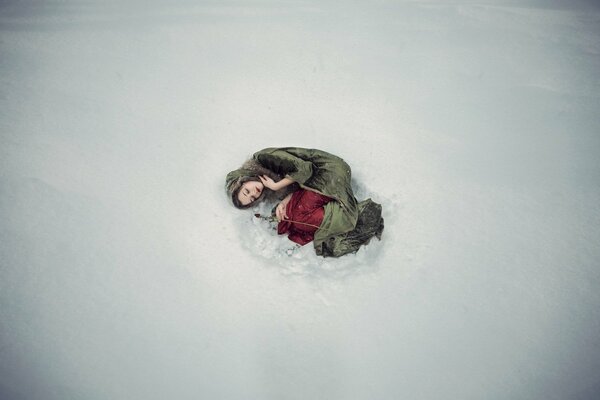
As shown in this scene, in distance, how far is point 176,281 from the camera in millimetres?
1189

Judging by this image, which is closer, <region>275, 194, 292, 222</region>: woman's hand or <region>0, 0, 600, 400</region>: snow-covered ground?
<region>0, 0, 600, 400</region>: snow-covered ground

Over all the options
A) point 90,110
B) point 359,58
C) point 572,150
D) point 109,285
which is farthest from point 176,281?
point 572,150

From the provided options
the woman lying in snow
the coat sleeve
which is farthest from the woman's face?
the coat sleeve

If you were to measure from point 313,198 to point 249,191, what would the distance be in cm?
29

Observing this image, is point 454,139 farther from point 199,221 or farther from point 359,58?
point 199,221

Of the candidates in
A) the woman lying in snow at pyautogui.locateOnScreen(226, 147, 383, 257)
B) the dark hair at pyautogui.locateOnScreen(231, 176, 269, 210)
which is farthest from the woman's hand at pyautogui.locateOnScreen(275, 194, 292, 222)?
the dark hair at pyautogui.locateOnScreen(231, 176, 269, 210)

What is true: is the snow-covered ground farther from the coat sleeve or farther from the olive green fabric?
the coat sleeve

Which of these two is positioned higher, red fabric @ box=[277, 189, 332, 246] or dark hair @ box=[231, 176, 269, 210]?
dark hair @ box=[231, 176, 269, 210]

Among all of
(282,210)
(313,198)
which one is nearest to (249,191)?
(282,210)

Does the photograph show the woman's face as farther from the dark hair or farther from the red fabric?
the red fabric

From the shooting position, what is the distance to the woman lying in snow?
1.17 metres

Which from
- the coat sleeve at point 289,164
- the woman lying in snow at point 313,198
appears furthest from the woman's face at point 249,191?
the coat sleeve at point 289,164

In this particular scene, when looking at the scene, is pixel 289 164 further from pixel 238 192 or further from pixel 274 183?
pixel 238 192

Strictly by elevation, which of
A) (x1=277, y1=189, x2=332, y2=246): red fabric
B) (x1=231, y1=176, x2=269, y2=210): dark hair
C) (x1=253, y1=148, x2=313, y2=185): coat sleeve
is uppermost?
(x1=253, y1=148, x2=313, y2=185): coat sleeve
